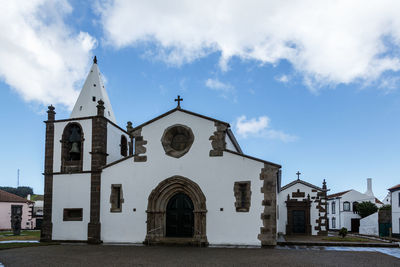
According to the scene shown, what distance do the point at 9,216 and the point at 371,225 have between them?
4199 centimetres

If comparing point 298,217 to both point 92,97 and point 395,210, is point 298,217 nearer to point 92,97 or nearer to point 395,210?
point 395,210

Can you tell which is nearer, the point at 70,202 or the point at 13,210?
the point at 70,202

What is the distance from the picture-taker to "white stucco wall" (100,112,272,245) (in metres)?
19.2

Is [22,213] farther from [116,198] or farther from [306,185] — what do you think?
[306,185]

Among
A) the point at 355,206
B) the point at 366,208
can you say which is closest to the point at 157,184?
the point at 366,208

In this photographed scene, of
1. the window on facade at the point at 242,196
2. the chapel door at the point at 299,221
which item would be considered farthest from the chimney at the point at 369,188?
the window on facade at the point at 242,196

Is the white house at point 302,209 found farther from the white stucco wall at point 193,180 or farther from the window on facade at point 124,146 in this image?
the window on facade at point 124,146

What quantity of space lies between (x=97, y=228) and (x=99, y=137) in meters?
5.10

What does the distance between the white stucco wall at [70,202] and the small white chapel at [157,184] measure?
2.2 inches

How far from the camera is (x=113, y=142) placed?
24.0m

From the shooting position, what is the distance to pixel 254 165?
1945 cm

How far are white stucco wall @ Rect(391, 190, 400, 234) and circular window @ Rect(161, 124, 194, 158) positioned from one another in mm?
21320

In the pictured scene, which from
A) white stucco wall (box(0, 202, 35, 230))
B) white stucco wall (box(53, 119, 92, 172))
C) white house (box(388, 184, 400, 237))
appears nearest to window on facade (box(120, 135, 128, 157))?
white stucco wall (box(53, 119, 92, 172))

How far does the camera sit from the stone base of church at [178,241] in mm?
19141
